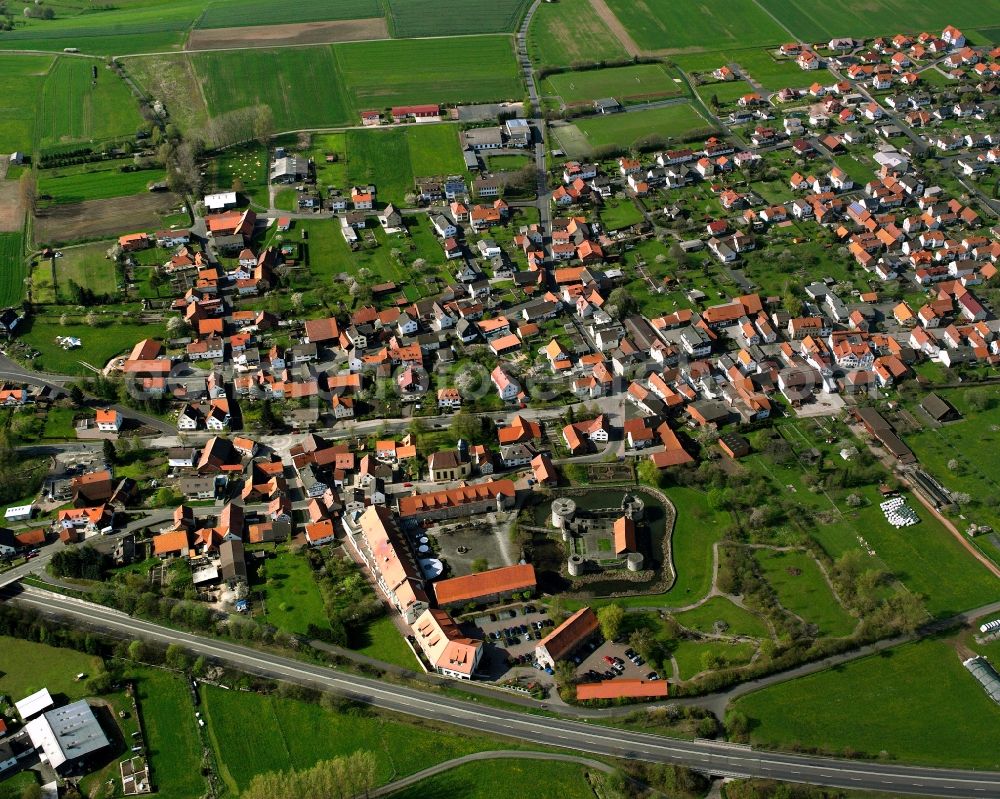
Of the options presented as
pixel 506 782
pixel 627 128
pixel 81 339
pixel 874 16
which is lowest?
pixel 506 782

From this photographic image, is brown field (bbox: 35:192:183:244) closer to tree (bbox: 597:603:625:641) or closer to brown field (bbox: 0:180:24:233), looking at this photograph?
brown field (bbox: 0:180:24:233)

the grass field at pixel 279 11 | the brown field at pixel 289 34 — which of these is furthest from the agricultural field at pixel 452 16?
the grass field at pixel 279 11

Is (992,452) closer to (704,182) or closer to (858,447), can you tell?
(858,447)

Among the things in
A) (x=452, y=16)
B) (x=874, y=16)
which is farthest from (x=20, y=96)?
(x=874, y=16)

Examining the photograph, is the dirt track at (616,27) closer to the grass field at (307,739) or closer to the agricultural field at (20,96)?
the agricultural field at (20,96)

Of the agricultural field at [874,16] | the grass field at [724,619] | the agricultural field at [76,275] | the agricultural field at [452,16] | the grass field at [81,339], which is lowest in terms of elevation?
the grass field at [724,619]

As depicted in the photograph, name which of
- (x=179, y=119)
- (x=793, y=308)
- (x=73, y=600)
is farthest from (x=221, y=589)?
(x=179, y=119)

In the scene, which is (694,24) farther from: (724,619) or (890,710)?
(890,710)
